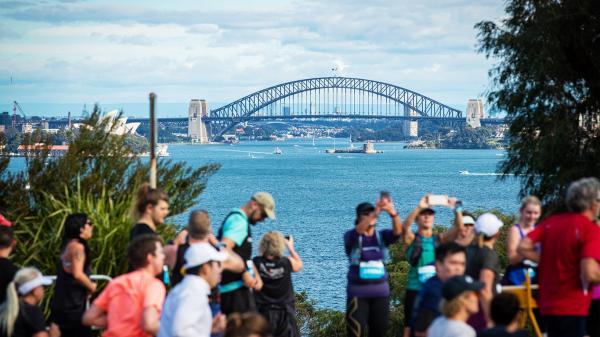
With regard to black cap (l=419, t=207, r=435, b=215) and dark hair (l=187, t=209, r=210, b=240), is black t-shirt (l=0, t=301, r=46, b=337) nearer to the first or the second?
dark hair (l=187, t=209, r=210, b=240)

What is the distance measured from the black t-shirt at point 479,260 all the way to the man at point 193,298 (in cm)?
192

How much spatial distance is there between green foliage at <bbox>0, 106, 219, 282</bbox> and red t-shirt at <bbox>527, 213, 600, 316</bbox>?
3.88 meters

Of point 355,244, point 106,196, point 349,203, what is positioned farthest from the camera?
point 349,203

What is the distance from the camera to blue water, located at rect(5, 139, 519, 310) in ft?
126

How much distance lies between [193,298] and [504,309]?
1573 mm

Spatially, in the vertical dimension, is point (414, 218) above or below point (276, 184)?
above

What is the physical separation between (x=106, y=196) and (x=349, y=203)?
200ft

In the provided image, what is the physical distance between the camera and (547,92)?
1639cm

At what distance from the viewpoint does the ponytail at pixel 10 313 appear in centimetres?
555

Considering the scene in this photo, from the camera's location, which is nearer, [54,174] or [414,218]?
[414,218]

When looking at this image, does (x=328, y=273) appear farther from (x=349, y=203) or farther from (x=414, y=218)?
(x=349, y=203)

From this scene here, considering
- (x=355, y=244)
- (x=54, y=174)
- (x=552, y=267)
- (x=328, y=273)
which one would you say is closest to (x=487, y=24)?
(x=54, y=174)

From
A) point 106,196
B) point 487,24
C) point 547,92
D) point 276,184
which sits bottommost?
point 276,184

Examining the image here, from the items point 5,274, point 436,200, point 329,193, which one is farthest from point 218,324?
point 329,193
